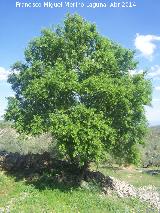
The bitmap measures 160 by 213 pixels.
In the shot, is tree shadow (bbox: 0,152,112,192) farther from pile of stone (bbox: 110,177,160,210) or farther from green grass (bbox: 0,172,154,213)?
pile of stone (bbox: 110,177,160,210)

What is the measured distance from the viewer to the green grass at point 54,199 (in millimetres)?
38312

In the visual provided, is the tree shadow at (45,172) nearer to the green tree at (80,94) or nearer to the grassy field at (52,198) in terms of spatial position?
the grassy field at (52,198)

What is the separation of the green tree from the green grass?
3.66 m

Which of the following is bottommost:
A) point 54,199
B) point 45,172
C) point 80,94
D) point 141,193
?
point 141,193

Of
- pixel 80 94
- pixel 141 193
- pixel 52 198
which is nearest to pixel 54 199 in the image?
pixel 52 198

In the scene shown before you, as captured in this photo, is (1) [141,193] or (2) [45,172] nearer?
(2) [45,172]

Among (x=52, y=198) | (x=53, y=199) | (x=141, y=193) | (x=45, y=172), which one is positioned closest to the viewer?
(x=53, y=199)

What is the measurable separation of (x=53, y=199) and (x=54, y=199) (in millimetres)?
114

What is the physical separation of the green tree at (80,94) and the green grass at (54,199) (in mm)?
3665

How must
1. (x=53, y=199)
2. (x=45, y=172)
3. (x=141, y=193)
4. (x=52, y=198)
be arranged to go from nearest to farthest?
(x=53, y=199) < (x=52, y=198) < (x=45, y=172) < (x=141, y=193)

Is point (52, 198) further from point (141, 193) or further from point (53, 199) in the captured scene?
point (141, 193)

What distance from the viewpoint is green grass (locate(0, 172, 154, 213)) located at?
3831 cm

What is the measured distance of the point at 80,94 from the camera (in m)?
45.2

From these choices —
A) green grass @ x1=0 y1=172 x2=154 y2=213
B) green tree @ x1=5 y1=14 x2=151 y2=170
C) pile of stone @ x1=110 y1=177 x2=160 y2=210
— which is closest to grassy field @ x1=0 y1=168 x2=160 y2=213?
green grass @ x1=0 y1=172 x2=154 y2=213
